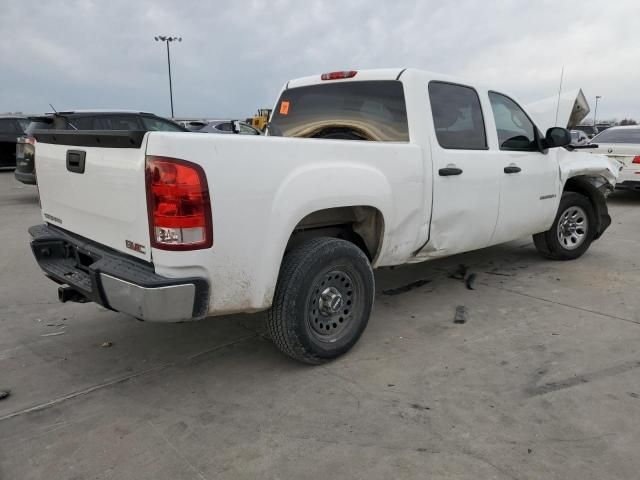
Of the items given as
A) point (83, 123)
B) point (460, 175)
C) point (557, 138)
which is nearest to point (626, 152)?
point (557, 138)

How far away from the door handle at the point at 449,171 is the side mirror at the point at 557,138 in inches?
58.6

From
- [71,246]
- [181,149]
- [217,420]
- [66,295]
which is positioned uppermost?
[181,149]

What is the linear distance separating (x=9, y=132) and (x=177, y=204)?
1513 centimetres

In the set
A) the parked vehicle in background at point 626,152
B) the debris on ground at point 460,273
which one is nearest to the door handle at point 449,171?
the debris on ground at point 460,273

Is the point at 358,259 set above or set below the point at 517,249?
above

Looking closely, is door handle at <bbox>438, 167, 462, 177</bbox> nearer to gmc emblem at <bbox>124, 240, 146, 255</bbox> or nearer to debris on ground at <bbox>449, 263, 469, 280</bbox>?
debris on ground at <bbox>449, 263, 469, 280</bbox>

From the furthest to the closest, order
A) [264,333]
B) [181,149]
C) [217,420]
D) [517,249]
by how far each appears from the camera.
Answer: [517,249] → [264,333] → [217,420] → [181,149]

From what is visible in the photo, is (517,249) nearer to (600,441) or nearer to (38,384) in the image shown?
(600,441)

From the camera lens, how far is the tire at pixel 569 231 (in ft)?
18.8

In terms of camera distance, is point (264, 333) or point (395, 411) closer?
point (395, 411)

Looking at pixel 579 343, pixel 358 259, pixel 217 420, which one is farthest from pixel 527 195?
pixel 217 420

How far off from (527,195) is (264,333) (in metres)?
2.78

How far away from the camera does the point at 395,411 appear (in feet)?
9.37

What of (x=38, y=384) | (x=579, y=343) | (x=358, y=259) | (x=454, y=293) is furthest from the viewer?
(x=454, y=293)
